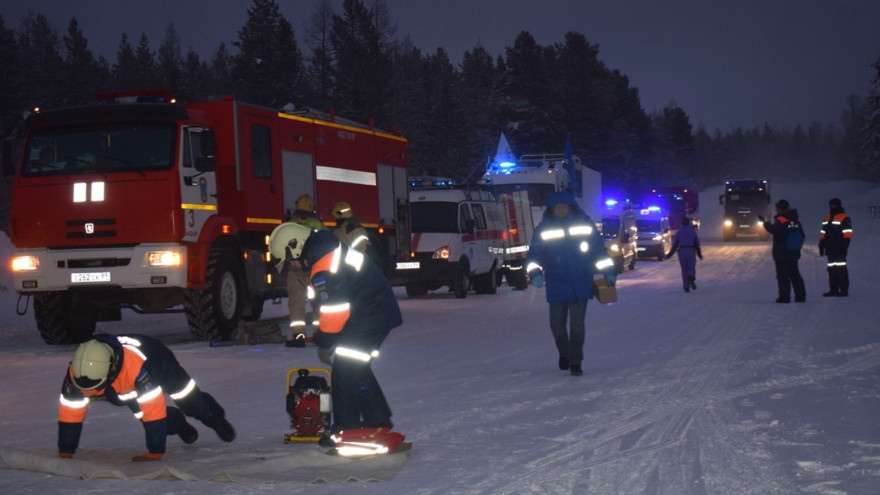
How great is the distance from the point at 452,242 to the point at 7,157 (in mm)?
11372

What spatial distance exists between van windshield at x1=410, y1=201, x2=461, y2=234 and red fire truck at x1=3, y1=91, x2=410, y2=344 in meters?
8.84

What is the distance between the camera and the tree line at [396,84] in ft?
243

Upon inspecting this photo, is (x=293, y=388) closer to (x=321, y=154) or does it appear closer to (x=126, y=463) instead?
(x=126, y=463)

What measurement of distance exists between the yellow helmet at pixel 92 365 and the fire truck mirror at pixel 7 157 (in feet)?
31.3

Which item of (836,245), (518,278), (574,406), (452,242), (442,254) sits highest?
(452,242)

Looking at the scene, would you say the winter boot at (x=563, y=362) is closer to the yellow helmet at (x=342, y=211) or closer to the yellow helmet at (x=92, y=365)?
the yellow helmet at (x=342, y=211)

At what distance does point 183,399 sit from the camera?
770 cm

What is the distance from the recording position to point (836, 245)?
2195cm

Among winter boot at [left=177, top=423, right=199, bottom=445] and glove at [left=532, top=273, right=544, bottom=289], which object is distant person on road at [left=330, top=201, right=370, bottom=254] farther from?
winter boot at [left=177, top=423, right=199, bottom=445]

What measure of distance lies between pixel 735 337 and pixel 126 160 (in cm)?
880

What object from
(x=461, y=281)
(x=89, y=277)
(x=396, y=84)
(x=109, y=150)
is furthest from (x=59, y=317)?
(x=396, y=84)

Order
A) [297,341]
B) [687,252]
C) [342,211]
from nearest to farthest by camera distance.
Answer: [342,211] < [297,341] < [687,252]

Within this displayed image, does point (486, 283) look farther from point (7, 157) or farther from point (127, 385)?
point (127, 385)

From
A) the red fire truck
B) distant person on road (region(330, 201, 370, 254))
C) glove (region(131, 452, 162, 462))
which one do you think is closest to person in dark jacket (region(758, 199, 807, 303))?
distant person on road (region(330, 201, 370, 254))
